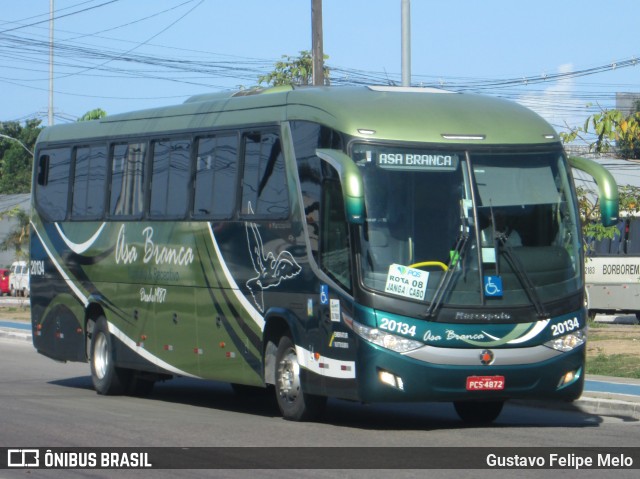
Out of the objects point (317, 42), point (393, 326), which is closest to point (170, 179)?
point (393, 326)

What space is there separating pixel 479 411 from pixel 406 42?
8.57 metres

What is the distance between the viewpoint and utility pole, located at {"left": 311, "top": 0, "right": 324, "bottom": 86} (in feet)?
77.9

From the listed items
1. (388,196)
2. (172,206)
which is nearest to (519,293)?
(388,196)

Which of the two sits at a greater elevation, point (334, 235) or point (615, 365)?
point (334, 235)

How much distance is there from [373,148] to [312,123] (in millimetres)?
1068

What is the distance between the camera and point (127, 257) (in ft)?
59.1

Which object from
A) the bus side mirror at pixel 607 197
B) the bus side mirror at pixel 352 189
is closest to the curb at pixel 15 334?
the bus side mirror at pixel 352 189

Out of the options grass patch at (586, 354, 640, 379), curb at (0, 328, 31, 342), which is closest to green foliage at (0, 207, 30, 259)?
curb at (0, 328, 31, 342)

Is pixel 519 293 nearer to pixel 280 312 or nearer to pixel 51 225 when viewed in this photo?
pixel 280 312

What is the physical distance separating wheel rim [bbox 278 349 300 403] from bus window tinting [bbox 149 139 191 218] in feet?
10.4

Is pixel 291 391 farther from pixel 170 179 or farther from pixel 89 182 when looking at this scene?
pixel 89 182

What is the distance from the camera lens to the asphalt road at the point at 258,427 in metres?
12.0

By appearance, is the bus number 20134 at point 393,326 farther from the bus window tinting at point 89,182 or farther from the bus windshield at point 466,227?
the bus window tinting at point 89,182

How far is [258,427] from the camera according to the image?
13711mm
